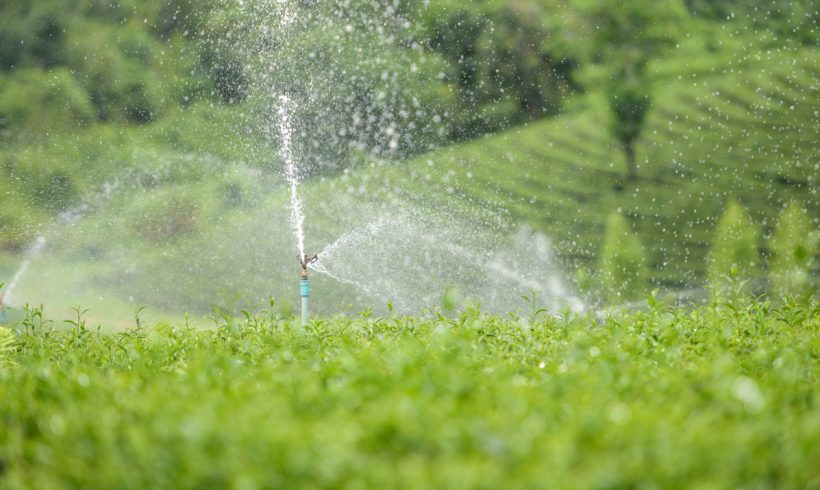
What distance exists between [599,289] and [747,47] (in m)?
3.69

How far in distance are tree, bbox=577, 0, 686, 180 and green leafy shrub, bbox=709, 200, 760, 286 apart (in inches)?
62.5

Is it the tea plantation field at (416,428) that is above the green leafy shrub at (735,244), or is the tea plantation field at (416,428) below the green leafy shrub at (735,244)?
below

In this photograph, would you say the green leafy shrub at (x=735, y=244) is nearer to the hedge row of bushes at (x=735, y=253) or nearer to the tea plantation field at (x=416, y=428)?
the hedge row of bushes at (x=735, y=253)

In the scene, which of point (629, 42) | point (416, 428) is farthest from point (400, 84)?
point (416, 428)

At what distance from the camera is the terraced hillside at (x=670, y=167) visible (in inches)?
419

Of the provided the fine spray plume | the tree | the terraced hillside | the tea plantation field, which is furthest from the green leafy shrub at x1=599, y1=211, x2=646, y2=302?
the tea plantation field

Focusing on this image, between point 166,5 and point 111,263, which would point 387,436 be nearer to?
point 111,263

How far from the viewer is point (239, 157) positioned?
11180mm

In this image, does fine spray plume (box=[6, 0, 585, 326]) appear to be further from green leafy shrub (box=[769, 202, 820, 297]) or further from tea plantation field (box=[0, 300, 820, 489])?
tea plantation field (box=[0, 300, 820, 489])

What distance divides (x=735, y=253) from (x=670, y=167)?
1.27m

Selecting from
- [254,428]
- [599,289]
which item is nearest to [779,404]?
[254,428]

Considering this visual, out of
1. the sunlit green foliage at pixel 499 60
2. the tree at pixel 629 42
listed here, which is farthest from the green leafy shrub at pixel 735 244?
the sunlit green foliage at pixel 499 60

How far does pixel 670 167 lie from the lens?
433 inches

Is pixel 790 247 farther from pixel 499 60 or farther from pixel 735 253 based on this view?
pixel 499 60
